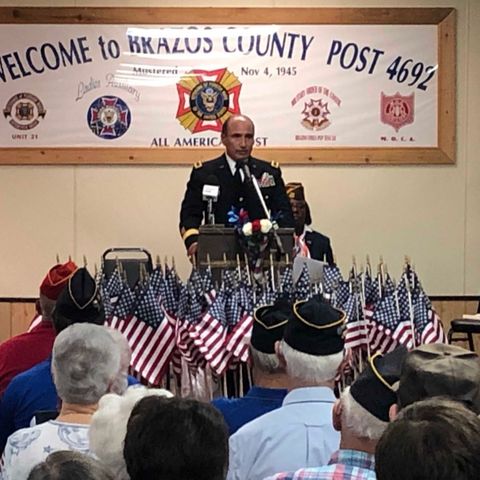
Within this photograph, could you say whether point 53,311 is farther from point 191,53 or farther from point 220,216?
point 191,53

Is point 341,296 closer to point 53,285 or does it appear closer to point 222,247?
point 222,247

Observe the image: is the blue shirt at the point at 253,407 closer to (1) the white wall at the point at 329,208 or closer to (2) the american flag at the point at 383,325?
(2) the american flag at the point at 383,325

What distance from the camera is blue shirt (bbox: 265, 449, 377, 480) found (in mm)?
1849

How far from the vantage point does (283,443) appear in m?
2.37

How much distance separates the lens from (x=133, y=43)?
23.2 ft

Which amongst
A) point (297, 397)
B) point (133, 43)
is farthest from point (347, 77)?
point (297, 397)

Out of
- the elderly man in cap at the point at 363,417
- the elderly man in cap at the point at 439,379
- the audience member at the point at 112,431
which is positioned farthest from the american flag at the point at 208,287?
the elderly man in cap at the point at 439,379

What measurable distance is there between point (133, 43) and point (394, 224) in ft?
7.35

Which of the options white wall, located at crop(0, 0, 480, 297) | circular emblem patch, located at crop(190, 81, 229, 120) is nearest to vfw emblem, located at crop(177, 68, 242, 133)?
circular emblem patch, located at crop(190, 81, 229, 120)

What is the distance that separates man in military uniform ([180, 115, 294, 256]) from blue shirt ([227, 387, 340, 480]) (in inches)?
121

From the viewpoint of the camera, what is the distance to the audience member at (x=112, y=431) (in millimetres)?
1973

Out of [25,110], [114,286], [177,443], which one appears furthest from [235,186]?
[177,443]

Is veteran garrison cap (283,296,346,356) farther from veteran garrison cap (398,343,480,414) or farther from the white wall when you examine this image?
the white wall

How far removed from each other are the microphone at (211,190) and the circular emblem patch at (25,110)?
2.01m
